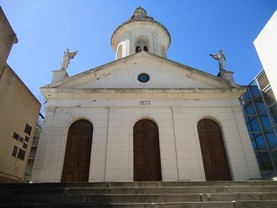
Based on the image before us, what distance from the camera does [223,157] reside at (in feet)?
36.4

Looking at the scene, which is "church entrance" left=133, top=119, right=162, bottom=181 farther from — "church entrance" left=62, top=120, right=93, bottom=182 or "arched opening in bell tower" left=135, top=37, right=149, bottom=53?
"arched opening in bell tower" left=135, top=37, right=149, bottom=53

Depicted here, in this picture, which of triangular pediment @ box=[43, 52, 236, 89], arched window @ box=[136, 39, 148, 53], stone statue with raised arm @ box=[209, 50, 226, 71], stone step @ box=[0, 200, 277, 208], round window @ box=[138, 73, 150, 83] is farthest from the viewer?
arched window @ box=[136, 39, 148, 53]

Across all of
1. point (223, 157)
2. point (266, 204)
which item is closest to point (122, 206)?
point (266, 204)

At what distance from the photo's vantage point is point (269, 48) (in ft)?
34.8

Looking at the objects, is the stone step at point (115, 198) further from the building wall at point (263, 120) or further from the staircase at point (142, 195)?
the building wall at point (263, 120)

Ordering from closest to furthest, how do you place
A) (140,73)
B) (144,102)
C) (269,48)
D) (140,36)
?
(269,48)
(144,102)
(140,73)
(140,36)

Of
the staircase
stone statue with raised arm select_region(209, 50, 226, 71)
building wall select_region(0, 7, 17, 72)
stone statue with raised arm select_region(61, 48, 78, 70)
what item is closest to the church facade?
stone statue with raised arm select_region(61, 48, 78, 70)

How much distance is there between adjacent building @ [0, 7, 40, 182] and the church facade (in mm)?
2046

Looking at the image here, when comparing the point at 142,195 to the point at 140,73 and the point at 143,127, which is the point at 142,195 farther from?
the point at 140,73

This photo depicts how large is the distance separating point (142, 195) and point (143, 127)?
6476 mm

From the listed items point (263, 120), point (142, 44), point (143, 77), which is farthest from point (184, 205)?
point (142, 44)

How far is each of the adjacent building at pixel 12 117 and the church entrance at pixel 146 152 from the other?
5233 millimetres

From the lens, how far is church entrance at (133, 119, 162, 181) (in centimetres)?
→ 1064

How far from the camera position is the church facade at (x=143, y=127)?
10.6 meters
